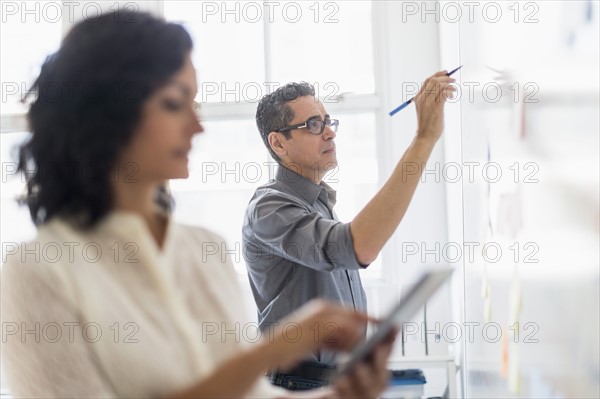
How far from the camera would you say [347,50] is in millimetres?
4379

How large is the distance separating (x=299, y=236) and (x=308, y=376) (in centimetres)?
38

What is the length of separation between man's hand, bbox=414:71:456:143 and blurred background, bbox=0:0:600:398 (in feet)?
0.28

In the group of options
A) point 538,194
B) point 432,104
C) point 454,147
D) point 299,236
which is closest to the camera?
point 538,194

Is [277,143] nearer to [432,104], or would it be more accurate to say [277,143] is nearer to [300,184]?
[300,184]

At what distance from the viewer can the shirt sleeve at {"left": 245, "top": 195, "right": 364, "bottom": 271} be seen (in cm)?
192

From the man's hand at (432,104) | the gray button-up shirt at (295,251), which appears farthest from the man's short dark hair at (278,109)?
the man's hand at (432,104)

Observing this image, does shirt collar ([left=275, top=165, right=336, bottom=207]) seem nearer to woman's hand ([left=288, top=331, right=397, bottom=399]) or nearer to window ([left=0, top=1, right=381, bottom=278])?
woman's hand ([left=288, top=331, right=397, bottom=399])

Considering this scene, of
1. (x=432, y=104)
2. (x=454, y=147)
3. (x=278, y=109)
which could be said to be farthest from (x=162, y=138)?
(x=454, y=147)

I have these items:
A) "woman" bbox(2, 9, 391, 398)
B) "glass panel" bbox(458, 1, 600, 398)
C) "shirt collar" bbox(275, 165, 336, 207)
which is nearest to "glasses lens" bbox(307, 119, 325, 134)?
"shirt collar" bbox(275, 165, 336, 207)

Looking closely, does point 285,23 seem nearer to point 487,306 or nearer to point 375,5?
point 375,5

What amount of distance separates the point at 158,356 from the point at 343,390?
9.6 inches

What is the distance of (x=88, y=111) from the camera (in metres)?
1.05

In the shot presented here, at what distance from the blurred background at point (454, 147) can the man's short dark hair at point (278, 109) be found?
A: 0.24 meters

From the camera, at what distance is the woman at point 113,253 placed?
98 centimetres
